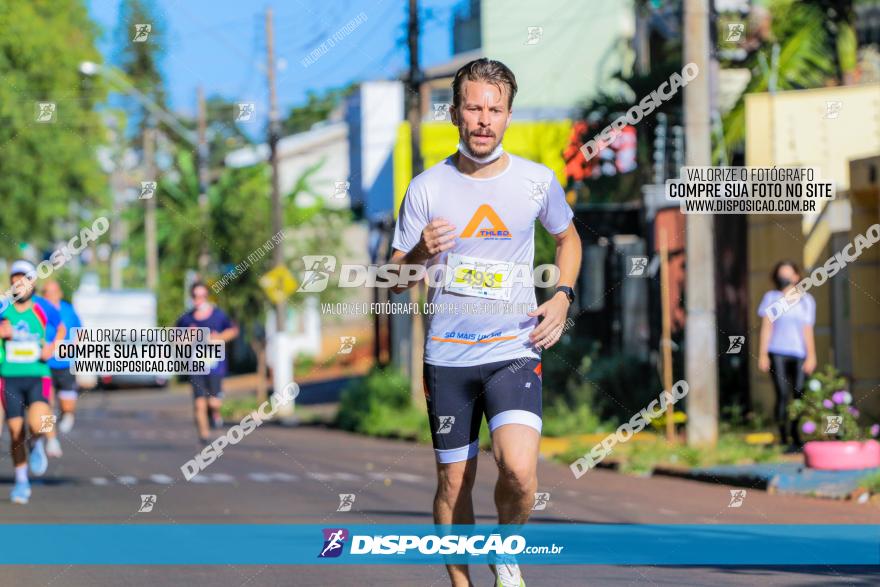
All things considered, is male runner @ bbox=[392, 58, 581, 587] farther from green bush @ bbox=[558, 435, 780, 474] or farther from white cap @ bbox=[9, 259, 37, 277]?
green bush @ bbox=[558, 435, 780, 474]

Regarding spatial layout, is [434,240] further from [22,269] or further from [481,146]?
[22,269]

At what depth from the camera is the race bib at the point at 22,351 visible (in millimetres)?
13633

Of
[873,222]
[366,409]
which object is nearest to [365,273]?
[873,222]

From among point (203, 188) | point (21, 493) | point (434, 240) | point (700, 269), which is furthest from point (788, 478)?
point (203, 188)

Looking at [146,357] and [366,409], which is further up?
[146,357]

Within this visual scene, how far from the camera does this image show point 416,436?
23.2m

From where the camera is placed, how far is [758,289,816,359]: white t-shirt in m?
16.5

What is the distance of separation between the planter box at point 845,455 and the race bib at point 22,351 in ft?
21.7

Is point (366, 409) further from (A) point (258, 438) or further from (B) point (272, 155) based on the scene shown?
(B) point (272, 155)

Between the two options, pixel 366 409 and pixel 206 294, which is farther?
pixel 366 409

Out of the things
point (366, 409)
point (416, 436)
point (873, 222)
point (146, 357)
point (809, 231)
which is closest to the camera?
point (146, 357)

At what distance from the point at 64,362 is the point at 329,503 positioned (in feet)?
14.9

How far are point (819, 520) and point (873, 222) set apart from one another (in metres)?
5.90

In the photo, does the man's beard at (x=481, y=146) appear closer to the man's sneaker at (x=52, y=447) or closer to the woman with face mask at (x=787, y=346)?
the woman with face mask at (x=787, y=346)
